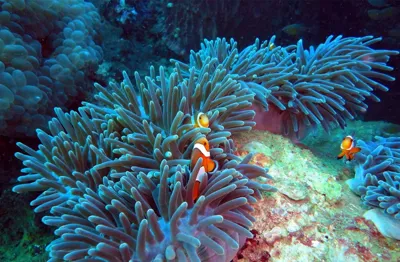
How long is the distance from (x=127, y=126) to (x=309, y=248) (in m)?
1.69

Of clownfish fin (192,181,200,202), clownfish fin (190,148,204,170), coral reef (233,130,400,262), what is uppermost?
clownfish fin (190,148,204,170)

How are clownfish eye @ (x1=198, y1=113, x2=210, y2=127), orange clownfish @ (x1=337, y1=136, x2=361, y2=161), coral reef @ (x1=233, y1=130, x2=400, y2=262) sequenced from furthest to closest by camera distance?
orange clownfish @ (x1=337, y1=136, x2=361, y2=161) → clownfish eye @ (x1=198, y1=113, x2=210, y2=127) → coral reef @ (x1=233, y1=130, x2=400, y2=262)

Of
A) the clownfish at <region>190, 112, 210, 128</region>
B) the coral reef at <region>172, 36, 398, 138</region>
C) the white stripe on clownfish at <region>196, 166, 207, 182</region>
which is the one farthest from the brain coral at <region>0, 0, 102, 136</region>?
the white stripe on clownfish at <region>196, 166, 207, 182</region>

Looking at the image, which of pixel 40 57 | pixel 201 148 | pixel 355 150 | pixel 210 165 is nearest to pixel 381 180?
pixel 355 150

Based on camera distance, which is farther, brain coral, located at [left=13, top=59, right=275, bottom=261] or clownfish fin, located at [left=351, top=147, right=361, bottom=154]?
clownfish fin, located at [left=351, top=147, right=361, bottom=154]

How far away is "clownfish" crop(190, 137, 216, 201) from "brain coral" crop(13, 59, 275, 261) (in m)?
0.05

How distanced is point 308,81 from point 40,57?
11.0 feet

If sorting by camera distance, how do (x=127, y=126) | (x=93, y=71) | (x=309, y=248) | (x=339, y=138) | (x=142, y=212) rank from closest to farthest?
(x=142, y=212) < (x=309, y=248) < (x=127, y=126) < (x=339, y=138) < (x=93, y=71)

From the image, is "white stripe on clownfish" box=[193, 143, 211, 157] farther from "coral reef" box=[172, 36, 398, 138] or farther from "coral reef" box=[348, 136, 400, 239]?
"coral reef" box=[348, 136, 400, 239]

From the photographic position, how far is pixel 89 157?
8.61ft

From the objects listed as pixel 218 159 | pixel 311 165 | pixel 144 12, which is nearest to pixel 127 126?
pixel 218 159

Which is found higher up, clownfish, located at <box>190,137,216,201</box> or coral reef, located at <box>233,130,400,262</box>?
clownfish, located at <box>190,137,216,201</box>

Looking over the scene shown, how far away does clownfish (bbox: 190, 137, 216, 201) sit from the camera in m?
2.05

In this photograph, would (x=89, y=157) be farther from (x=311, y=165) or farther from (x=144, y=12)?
(x=144, y=12)
